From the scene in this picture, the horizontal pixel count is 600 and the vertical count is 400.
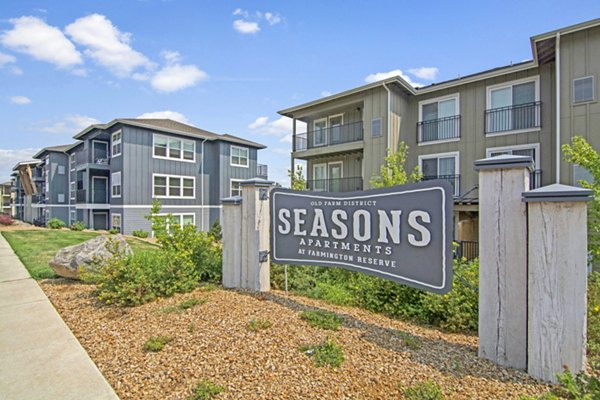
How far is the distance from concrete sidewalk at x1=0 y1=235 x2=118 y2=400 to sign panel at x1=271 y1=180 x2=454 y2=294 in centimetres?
287

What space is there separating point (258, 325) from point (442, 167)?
13943 mm

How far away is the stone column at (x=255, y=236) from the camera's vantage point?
5227mm

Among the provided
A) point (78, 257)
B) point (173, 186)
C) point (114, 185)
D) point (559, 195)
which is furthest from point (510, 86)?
point (114, 185)

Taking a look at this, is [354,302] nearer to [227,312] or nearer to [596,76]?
[227,312]

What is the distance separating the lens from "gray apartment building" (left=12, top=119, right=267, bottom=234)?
2156 cm

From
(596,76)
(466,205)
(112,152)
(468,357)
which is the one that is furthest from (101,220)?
(596,76)

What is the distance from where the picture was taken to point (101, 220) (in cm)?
2486

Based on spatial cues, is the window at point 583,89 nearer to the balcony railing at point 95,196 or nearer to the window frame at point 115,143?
the window frame at point 115,143

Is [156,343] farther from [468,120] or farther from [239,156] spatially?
[239,156]

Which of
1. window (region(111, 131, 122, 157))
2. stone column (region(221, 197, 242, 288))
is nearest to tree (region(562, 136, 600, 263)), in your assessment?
stone column (region(221, 197, 242, 288))

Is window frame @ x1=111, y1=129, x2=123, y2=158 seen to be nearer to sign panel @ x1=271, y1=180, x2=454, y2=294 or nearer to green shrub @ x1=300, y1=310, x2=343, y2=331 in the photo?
sign panel @ x1=271, y1=180, x2=454, y2=294

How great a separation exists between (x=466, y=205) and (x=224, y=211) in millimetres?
11469

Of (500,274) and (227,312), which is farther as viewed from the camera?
(227,312)

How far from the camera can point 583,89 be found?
1054cm
